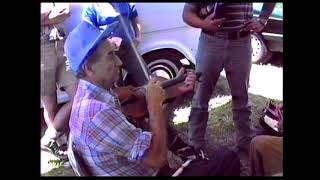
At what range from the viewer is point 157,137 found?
6.59ft

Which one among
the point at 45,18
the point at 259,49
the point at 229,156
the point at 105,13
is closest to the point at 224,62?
A: the point at 259,49

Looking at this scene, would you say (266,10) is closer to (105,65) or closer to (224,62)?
(224,62)

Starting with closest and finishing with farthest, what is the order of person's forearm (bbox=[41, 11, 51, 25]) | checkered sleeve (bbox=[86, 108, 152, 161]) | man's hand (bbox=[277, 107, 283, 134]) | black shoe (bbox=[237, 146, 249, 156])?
1. checkered sleeve (bbox=[86, 108, 152, 161])
2. person's forearm (bbox=[41, 11, 51, 25])
3. man's hand (bbox=[277, 107, 283, 134])
4. black shoe (bbox=[237, 146, 249, 156])

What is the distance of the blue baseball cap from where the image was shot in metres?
2.04

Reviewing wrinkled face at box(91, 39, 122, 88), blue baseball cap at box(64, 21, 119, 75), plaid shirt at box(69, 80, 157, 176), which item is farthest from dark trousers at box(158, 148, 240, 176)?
blue baseball cap at box(64, 21, 119, 75)

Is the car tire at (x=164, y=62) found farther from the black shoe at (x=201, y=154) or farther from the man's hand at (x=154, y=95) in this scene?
the black shoe at (x=201, y=154)

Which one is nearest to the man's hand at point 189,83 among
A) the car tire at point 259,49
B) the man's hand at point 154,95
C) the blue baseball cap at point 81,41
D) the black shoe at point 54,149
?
the man's hand at point 154,95

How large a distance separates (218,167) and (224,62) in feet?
1.80

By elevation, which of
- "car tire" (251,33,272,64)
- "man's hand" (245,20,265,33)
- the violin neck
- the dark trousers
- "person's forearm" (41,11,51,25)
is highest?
"person's forearm" (41,11,51,25)

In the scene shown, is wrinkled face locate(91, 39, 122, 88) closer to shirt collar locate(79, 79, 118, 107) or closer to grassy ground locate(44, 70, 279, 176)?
shirt collar locate(79, 79, 118, 107)

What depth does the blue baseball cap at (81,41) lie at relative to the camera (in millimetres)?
2037

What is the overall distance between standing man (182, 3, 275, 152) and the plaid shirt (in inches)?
17.2
